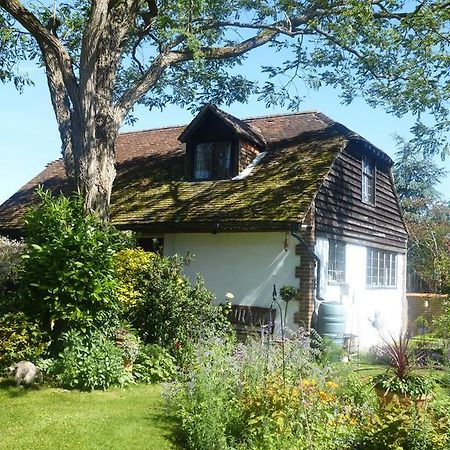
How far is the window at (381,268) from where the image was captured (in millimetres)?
18169

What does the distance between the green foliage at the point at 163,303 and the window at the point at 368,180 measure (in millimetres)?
8590

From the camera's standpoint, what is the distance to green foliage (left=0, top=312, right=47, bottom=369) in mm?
8609

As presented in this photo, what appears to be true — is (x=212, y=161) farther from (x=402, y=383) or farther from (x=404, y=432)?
(x=404, y=432)

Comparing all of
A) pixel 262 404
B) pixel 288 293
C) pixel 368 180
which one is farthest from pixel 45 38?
pixel 368 180

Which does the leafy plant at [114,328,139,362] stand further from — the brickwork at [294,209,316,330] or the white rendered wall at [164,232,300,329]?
the brickwork at [294,209,316,330]

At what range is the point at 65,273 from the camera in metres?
9.16

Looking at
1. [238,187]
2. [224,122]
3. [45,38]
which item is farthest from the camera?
[224,122]

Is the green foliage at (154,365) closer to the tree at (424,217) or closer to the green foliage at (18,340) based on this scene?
the green foliage at (18,340)

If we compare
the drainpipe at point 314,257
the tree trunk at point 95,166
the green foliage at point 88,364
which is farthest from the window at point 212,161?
the green foliage at point 88,364

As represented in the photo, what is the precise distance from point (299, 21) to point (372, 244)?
749 cm

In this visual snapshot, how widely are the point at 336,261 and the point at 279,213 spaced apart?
2922 mm

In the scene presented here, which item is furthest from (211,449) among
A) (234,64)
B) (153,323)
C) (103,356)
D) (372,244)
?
(234,64)

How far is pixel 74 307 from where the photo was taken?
9.10 meters

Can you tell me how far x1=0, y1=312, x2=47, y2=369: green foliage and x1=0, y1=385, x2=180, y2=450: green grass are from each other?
55cm
